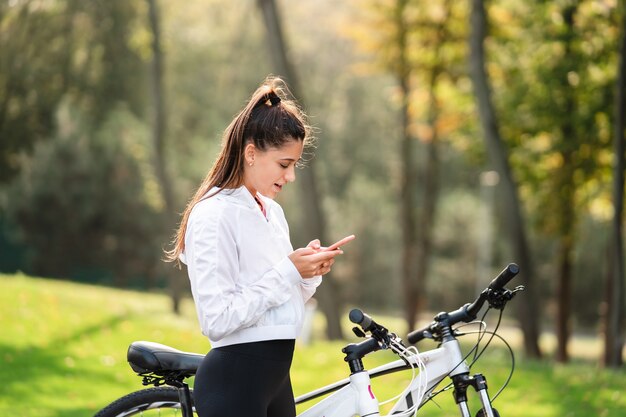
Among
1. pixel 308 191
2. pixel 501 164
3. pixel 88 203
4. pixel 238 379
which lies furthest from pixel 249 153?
pixel 88 203

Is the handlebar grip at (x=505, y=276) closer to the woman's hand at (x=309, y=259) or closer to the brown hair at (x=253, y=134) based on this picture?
the woman's hand at (x=309, y=259)

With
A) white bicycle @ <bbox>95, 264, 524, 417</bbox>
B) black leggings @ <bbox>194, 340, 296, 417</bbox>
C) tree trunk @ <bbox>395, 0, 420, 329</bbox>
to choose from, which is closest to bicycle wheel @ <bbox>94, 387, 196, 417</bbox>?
white bicycle @ <bbox>95, 264, 524, 417</bbox>

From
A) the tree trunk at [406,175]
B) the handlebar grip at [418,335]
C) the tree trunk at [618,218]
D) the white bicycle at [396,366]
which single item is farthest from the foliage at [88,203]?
the handlebar grip at [418,335]

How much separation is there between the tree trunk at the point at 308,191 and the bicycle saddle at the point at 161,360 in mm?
10644

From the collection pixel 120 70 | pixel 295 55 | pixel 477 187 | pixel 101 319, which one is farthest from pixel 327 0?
pixel 101 319

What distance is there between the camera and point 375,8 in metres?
20.9

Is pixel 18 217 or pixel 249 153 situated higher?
pixel 18 217

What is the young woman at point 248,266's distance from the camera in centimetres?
303

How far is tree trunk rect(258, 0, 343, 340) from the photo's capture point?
14.6 meters

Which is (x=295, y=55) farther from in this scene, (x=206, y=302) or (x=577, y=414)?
(x=206, y=302)

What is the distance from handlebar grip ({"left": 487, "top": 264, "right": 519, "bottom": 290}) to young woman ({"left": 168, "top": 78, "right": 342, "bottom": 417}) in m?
0.52

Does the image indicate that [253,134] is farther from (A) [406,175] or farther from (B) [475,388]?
(A) [406,175]

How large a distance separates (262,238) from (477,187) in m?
41.6

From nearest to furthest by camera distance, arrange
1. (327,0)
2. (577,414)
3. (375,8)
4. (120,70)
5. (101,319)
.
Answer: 1. (577,414)
2. (101,319)
3. (375,8)
4. (120,70)
5. (327,0)
